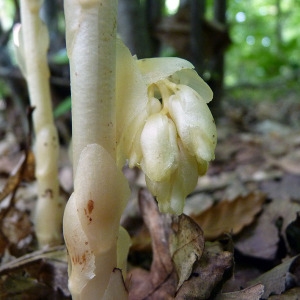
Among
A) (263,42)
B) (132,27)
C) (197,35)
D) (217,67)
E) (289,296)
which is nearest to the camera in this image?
(289,296)

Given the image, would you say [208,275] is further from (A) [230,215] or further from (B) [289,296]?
(A) [230,215]

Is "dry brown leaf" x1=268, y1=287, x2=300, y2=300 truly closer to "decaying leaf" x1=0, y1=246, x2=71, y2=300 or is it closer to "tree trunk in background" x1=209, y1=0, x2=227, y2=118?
"decaying leaf" x1=0, y1=246, x2=71, y2=300

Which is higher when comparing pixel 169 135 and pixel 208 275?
pixel 169 135

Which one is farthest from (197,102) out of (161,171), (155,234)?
(155,234)

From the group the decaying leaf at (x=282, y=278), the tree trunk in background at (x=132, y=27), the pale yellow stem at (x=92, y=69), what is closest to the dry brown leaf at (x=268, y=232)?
the decaying leaf at (x=282, y=278)

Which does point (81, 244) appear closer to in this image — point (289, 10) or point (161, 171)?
point (161, 171)

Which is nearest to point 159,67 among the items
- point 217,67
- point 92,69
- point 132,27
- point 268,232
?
point 92,69

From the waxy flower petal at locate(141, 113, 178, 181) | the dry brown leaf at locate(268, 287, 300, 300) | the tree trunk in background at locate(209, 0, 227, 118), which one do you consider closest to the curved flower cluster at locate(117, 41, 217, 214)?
the waxy flower petal at locate(141, 113, 178, 181)

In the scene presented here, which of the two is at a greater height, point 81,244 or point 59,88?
point 81,244
